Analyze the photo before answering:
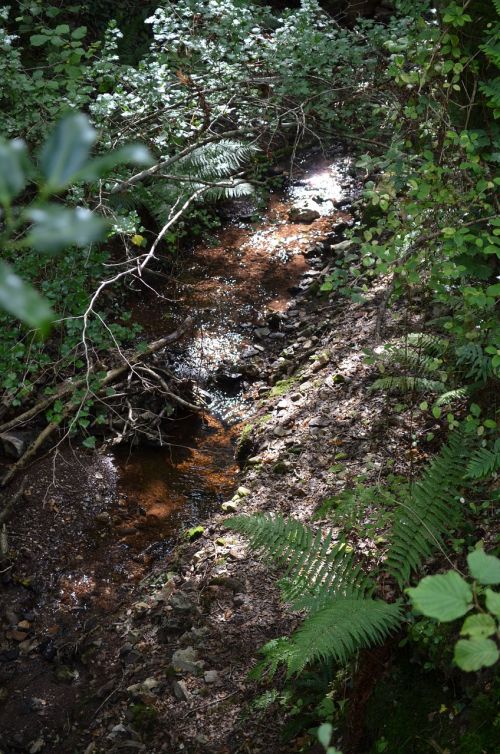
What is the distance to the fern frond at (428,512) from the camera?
3.23 meters

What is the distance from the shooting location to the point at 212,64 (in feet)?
18.4

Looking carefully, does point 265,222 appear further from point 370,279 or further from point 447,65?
point 447,65

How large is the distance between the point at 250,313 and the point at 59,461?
3.14m

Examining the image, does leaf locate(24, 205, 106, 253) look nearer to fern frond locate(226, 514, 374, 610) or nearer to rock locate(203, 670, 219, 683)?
fern frond locate(226, 514, 374, 610)

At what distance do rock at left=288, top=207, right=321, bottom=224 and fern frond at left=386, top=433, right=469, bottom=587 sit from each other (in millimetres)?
6524

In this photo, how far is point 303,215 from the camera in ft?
31.5

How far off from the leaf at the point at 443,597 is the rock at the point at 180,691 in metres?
3.48

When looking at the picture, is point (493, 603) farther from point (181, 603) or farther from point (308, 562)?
point (181, 603)

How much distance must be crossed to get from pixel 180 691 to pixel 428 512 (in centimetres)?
191

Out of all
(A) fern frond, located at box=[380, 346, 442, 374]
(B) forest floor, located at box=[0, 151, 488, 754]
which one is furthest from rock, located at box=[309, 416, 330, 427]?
(A) fern frond, located at box=[380, 346, 442, 374]

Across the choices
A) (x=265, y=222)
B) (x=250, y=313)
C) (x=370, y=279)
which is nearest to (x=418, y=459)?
(x=370, y=279)

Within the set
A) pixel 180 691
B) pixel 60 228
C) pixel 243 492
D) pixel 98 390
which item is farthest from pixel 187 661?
pixel 60 228

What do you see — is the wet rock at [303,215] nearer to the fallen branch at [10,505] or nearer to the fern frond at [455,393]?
the fallen branch at [10,505]

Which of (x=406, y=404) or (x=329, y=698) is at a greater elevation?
(x=406, y=404)
